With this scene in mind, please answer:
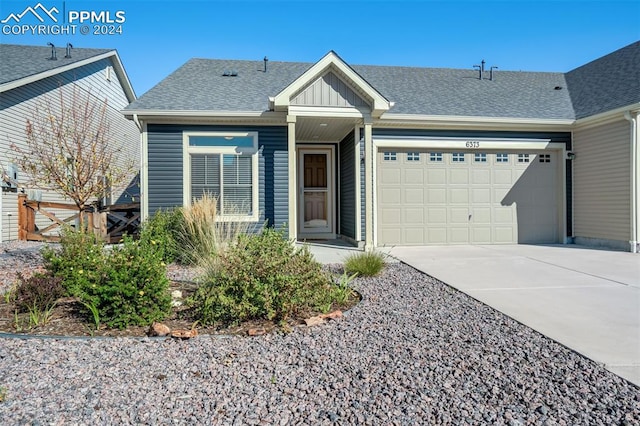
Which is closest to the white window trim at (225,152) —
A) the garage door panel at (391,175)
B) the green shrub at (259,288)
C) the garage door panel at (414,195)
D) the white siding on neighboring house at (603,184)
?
the garage door panel at (391,175)

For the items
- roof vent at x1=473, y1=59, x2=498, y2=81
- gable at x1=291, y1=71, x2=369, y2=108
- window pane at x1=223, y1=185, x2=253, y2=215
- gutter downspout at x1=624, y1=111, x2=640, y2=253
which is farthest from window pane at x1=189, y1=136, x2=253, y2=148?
gutter downspout at x1=624, y1=111, x2=640, y2=253

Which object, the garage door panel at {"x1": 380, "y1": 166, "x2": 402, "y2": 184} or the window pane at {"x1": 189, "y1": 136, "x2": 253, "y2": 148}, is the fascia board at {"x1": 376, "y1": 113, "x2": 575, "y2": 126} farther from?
the window pane at {"x1": 189, "y1": 136, "x2": 253, "y2": 148}

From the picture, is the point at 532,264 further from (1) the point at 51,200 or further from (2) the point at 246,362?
(1) the point at 51,200

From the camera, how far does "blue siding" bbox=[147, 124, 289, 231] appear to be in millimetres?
8492

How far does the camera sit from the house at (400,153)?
820cm

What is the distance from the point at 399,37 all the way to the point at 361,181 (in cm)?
438

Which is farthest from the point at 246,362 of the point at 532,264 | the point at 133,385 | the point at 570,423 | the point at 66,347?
the point at 532,264

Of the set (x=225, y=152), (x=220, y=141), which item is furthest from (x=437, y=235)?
(x=220, y=141)

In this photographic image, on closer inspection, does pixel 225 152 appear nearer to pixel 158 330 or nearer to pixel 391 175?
pixel 391 175

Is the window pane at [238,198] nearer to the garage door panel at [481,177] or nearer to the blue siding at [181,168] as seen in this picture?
the blue siding at [181,168]

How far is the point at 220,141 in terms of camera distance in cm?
862

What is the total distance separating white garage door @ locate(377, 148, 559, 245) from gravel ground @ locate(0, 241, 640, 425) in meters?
5.98

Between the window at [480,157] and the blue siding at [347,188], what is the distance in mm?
3036

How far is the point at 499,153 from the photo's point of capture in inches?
378
